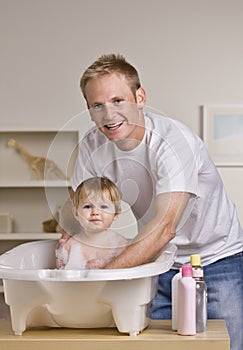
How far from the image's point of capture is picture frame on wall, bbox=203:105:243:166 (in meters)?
4.48

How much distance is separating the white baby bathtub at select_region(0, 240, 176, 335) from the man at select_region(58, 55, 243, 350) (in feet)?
0.33

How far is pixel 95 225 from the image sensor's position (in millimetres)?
1886

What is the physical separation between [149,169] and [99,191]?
192 millimetres

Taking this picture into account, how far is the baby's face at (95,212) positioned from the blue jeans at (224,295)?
470mm

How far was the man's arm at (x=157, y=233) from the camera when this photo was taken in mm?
1812

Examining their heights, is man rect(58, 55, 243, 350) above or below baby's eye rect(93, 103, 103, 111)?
below

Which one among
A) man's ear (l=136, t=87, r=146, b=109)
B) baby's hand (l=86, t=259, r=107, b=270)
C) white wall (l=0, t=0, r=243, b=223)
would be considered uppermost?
white wall (l=0, t=0, r=243, b=223)

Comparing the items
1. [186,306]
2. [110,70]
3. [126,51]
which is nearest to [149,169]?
[110,70]

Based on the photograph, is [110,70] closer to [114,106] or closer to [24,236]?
[114,106]

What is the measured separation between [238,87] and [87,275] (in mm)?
3029

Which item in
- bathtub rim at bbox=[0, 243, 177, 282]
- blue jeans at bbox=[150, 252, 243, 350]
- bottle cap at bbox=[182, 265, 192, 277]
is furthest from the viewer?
blue jeans at bbox=[150, 252, 243, 350]

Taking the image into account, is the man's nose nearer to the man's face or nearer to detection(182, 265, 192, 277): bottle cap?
the man's face

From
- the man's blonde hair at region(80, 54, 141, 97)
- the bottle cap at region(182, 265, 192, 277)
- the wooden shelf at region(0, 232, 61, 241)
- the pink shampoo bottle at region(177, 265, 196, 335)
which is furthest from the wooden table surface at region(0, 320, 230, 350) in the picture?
the wooden shelf at region(0, 232, 61, 241)

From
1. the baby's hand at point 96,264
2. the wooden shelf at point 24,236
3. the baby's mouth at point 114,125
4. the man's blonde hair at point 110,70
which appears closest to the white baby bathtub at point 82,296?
the baby's hand at point 96,264
